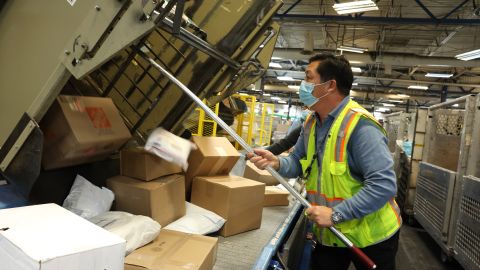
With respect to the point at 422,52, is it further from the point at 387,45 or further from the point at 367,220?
the point at 367,220

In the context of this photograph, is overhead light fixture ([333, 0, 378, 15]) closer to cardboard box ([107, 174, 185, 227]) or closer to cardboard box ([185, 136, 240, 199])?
cardboard box ([185, 136, 240, 199])

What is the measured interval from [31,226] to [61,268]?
0.26 meters

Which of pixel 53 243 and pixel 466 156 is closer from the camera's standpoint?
pixel 53 243

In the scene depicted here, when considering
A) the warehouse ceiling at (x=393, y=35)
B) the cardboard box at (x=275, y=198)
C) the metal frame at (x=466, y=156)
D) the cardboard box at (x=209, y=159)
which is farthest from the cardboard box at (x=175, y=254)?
the warehouse ceiling at (x=393, y=35)

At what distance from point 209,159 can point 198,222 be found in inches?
20.4

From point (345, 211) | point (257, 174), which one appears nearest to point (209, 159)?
point (257, 174)

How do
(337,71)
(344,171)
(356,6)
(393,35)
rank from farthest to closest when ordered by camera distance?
(393,35)
(356,6)
(337,71)
(344,171)

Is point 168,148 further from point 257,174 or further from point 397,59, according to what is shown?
point 397,59

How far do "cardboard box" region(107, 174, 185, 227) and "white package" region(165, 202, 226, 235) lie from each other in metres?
0.06

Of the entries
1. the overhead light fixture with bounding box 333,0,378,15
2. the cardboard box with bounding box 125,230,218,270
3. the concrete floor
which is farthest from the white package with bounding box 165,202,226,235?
the overhead light fixture with bounding box 333,0,378,15

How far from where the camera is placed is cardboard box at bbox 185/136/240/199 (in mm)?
2668

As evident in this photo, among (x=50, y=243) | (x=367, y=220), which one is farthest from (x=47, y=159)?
(x=367, y=220)

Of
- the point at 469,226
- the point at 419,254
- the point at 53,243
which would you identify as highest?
the point at 53,243

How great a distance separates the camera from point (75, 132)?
5.98ft
